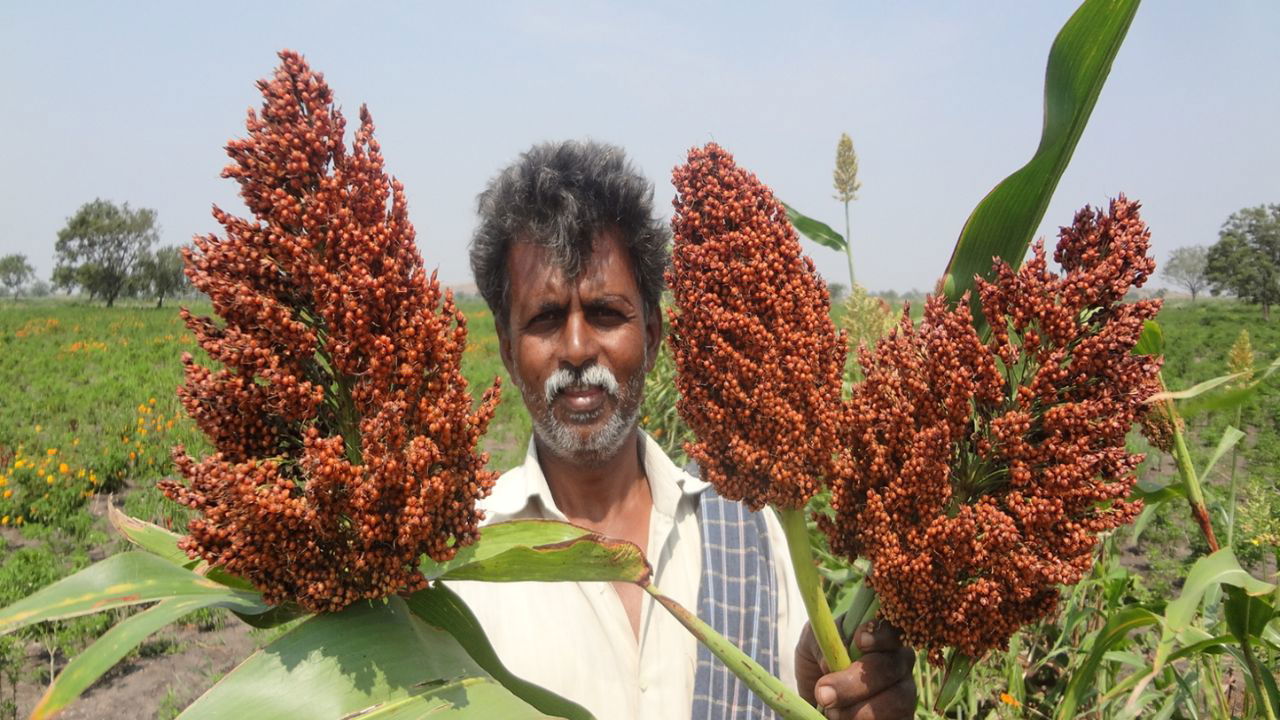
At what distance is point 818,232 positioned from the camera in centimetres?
229

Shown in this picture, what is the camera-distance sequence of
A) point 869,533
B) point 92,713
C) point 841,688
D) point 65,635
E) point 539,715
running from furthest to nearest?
point 65,635 < point 92,713 < point 841,688 < point 869,533 < point 539,715

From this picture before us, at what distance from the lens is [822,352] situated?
1.31 meters

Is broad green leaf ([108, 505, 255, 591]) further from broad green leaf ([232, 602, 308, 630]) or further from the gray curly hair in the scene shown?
the gray curly hair

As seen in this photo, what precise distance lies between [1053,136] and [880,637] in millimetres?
914

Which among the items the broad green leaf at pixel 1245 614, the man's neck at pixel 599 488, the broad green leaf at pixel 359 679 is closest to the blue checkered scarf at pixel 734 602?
the man's neck at pixel 599 488

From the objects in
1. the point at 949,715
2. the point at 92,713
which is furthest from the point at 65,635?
the point at 949,715

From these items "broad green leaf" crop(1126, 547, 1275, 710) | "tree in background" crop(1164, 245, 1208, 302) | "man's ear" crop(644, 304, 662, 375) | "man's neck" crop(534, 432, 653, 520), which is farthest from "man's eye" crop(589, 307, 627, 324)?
"tree in background" crop(1164, 245, 1208, 302)

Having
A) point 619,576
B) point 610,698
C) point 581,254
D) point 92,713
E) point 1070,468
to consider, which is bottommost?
point 92,713

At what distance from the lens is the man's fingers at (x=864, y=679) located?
1.43 meters

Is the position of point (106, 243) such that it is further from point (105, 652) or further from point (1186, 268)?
point (1186, 268)

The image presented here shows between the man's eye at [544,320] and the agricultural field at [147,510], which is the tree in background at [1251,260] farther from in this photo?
the man's eye at [544,320]

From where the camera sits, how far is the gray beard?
2514mm

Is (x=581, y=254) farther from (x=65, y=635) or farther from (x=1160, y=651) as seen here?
(x=65, y=635)

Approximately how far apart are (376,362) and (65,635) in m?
8.28
